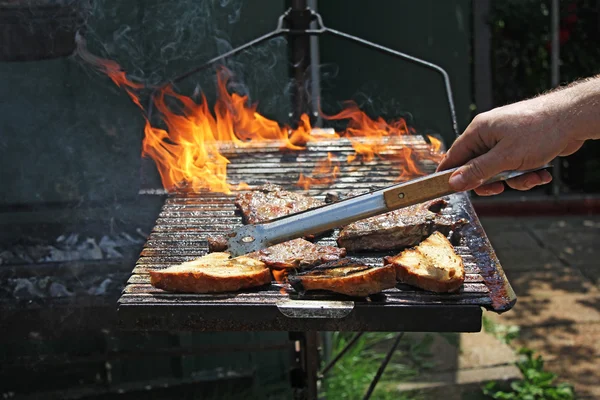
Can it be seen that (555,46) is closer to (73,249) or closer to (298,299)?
(73,249)

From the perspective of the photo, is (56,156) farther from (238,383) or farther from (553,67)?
(553,67)

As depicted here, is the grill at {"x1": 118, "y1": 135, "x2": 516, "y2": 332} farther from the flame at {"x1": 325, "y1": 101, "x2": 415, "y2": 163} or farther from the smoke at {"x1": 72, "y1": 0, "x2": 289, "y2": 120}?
the smoke at {"x1": 72, "y1": 0, "x2": 289, "y2": 120}

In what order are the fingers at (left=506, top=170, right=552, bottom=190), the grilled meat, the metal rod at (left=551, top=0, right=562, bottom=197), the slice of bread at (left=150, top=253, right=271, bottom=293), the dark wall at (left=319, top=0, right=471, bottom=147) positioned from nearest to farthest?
the slice of bread at (left=150, top=253, right=271, bottom=293), the fingers at (left=506, top=170, right=552, bottom=190), the grilled meat, the dark wall at (left=319, top=0, right=471, bottom=147), the metal rod at (left=551, top=0, right=562, bottom=197)

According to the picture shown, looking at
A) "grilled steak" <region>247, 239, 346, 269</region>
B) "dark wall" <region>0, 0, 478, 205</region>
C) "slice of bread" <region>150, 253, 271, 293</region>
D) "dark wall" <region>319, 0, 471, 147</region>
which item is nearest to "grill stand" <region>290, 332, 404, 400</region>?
"grilled steak" <region>247, 239, 346, 269</region>

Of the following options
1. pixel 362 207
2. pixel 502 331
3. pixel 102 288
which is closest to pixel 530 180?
pixel 362 207

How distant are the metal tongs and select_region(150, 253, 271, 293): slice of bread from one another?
0.48 feet

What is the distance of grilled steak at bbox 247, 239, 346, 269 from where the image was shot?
9.79 feet

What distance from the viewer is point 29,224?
16.0 ft

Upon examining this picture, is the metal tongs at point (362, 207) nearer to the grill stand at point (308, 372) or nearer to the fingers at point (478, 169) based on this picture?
the fingers at point (478, 169)

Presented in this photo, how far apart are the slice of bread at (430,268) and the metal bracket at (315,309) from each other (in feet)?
0.90

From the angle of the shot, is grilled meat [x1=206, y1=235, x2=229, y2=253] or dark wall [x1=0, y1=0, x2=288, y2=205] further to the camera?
dark wall [x1=0, y1=0, x2=288, y2=205]

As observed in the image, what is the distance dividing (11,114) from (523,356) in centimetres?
420

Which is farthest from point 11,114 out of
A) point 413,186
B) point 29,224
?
point 413,186

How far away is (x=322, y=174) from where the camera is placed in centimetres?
409
